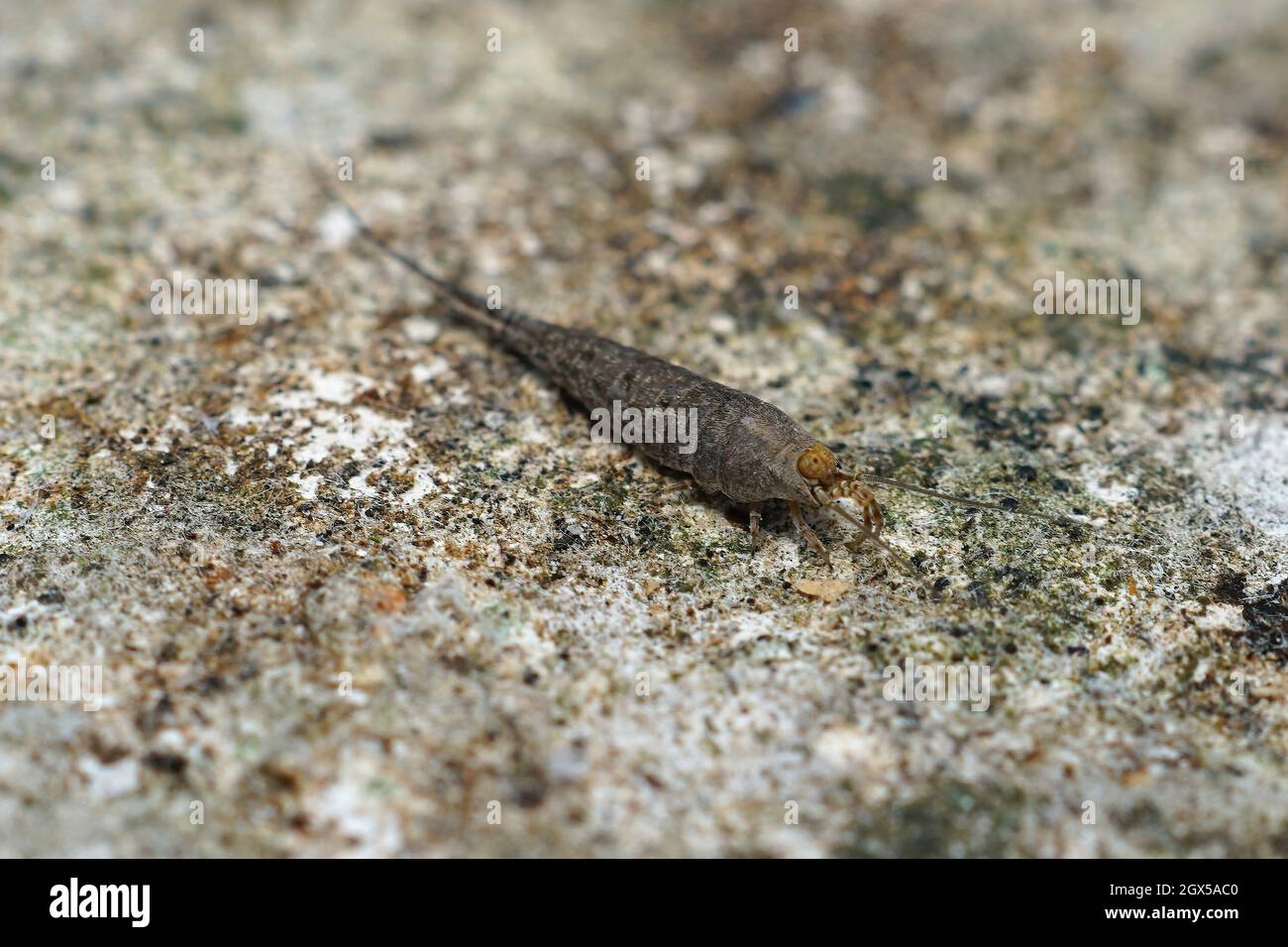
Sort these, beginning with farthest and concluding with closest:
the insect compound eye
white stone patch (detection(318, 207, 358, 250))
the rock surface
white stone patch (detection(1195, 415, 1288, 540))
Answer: white stone patch (detection(318, 207, 358, 250))
white stone patch (detection(1195, 415, 1288, 540))
the insect compound eye
the rock surface

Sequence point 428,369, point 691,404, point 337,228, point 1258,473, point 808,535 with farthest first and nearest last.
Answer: point 337,228 → point 428,369 → point 1258,473 → point 691,404 → point 808,535

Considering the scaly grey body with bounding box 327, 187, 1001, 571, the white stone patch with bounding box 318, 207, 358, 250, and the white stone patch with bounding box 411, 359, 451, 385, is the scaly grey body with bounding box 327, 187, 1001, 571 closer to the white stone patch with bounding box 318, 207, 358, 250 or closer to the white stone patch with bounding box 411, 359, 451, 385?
the white stone patch with bounding box 411, 359, 451, 385

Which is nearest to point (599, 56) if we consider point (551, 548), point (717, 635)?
point (551, 548)

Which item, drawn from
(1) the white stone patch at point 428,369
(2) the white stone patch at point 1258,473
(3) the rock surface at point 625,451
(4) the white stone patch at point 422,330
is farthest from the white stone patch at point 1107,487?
(4) the white stone patch at point 422,330

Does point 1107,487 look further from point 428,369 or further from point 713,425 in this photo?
point 428,369

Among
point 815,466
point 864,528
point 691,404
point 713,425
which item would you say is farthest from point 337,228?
point 864,528

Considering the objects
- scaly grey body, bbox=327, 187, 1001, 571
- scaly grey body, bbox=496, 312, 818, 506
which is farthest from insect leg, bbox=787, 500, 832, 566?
scaly grey body, bbox=496, 312, 818, 506

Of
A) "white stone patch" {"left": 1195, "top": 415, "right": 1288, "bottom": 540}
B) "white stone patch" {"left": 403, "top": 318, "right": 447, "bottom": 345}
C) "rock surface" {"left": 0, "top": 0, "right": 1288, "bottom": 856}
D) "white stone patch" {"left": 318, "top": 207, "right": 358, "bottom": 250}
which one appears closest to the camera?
"rock surface" {"left": 0, "top": 0, "right": 1288, "bottom": 856}
